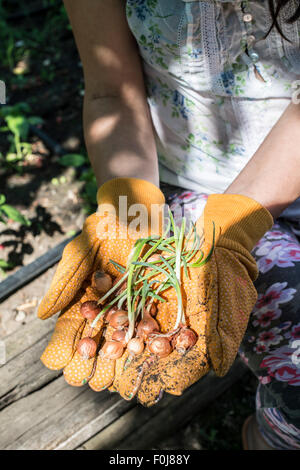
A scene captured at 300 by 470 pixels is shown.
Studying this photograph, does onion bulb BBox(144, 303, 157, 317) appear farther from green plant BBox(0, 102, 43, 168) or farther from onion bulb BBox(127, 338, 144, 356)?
Answer: green plant BBox(0, 102, 43, 168)

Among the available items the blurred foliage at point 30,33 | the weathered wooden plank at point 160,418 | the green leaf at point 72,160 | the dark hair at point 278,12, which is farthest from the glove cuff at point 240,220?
the blurred foliage at point 30,33

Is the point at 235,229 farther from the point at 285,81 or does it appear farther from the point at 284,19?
the point at 284,19

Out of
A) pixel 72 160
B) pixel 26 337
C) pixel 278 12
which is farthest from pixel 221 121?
pixel 72 160

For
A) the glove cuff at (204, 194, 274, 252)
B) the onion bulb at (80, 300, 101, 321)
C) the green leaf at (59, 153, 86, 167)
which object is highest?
the glove cuff at (204, 194, 274, 252)

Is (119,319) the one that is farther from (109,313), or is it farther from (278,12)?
(278,12)

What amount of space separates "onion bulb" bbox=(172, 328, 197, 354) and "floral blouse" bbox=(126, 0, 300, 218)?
64cm

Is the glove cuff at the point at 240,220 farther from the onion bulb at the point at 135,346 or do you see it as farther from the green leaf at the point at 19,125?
the green leaf at the point at 19,125

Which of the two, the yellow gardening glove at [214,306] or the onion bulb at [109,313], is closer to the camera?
the yellow gardening glove at [214,306]

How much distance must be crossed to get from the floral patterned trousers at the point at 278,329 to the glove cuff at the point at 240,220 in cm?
13

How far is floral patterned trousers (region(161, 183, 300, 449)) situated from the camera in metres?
1.19

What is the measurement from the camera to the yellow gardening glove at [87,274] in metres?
1.11

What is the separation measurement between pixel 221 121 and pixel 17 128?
1.65m

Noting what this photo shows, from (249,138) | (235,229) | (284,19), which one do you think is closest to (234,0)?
(284,19)

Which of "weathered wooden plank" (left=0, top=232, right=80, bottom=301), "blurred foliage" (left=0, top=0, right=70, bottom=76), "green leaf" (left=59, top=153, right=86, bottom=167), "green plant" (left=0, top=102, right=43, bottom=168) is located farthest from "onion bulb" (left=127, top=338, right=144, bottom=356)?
"blurred foliage" (left=0, top=0, right=70, bottom=76)
